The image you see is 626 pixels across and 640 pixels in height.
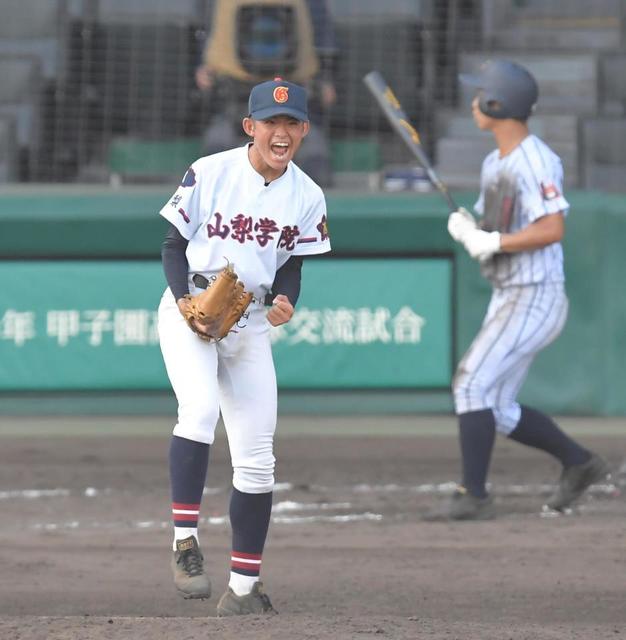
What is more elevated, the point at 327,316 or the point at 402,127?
the point at 402,127

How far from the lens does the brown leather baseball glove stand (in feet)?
14.4

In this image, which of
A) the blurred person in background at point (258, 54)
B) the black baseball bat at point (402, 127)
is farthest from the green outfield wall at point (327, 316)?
the black baseball bat at point (402, 127)

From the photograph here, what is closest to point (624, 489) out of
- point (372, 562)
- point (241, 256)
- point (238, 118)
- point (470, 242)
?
point (470, 242)

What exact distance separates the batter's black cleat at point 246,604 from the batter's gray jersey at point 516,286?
2.19 meters

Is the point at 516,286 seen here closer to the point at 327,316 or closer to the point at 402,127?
the point at 402,127

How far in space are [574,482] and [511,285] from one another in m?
0.91

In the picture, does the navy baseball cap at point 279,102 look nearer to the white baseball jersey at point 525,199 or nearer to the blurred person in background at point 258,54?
the white baseball jersey at point 525,199

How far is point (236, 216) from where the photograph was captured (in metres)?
4.55

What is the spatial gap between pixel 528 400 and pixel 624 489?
5.91 ft

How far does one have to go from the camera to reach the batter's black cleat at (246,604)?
15.0 ft

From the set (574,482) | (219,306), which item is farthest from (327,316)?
(219,306)

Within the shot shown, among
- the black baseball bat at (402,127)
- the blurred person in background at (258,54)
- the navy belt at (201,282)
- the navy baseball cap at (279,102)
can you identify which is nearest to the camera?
the navy baseball cap at (279,102)

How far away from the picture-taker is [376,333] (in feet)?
29.9

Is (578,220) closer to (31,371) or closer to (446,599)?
(31,371)
